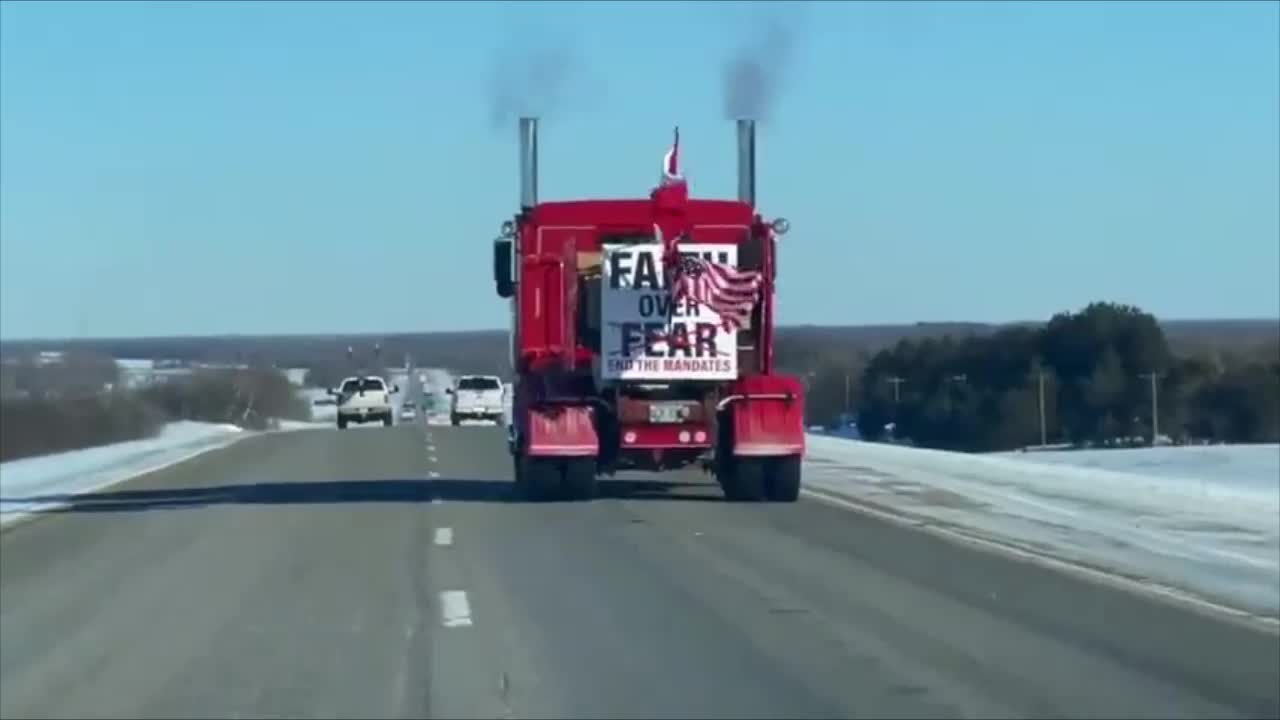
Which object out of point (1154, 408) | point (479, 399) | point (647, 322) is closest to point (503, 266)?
point (647, 322)

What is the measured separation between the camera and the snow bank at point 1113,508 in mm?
19219

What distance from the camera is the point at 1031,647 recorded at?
46.7 feet

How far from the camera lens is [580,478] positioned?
93.7ft

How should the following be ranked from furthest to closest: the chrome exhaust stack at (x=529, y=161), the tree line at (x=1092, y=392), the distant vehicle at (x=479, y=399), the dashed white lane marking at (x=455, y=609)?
the distant vehicle at (x=479, y=399) → the tree line at (x=1092, y=392) → the chrome exhaust stack at (x=529, y=161) → the dashed white lane marking at (x=455, y=609)

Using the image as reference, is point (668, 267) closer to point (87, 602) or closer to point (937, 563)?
point (937, 563)

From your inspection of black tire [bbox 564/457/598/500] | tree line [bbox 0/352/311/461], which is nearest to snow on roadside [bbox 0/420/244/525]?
tree line [bbox 0/352/311/461]

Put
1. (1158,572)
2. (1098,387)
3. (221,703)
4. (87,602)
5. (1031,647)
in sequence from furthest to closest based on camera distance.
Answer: (1098,387)
(1158,572)
(87,602)
(1031,647)
(221,703)

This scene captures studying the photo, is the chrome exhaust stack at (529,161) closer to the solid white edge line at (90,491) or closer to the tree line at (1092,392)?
the solid white edge line at (90,491)

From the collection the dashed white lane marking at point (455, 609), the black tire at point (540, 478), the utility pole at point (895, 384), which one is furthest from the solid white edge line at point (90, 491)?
the utility pole at point (895, 384)

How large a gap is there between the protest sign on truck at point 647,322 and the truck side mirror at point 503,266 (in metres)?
1.64

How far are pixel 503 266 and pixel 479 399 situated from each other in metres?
43.6

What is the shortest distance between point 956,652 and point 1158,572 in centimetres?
541

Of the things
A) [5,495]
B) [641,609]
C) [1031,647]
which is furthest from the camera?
[5,495]

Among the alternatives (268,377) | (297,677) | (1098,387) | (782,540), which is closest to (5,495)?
(782,540)
